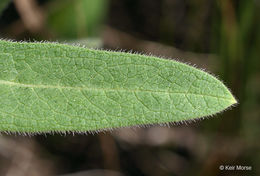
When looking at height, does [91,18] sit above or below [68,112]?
above

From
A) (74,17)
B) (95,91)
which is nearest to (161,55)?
(74,17)

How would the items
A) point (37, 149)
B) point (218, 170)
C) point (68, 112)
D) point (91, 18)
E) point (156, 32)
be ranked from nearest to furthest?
point (68, 112) → point (218, 170) → point (91, 18) → point (37, 149) → point (156, 32)

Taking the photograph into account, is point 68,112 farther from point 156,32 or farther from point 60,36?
point 156,32

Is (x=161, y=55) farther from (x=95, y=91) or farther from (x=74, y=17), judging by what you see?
(x=95, y=91)

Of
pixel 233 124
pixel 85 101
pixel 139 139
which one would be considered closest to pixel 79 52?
pixel 85 101

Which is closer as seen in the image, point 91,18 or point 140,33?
point 91,18

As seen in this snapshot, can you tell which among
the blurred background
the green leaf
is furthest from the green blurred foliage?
the green leaf
